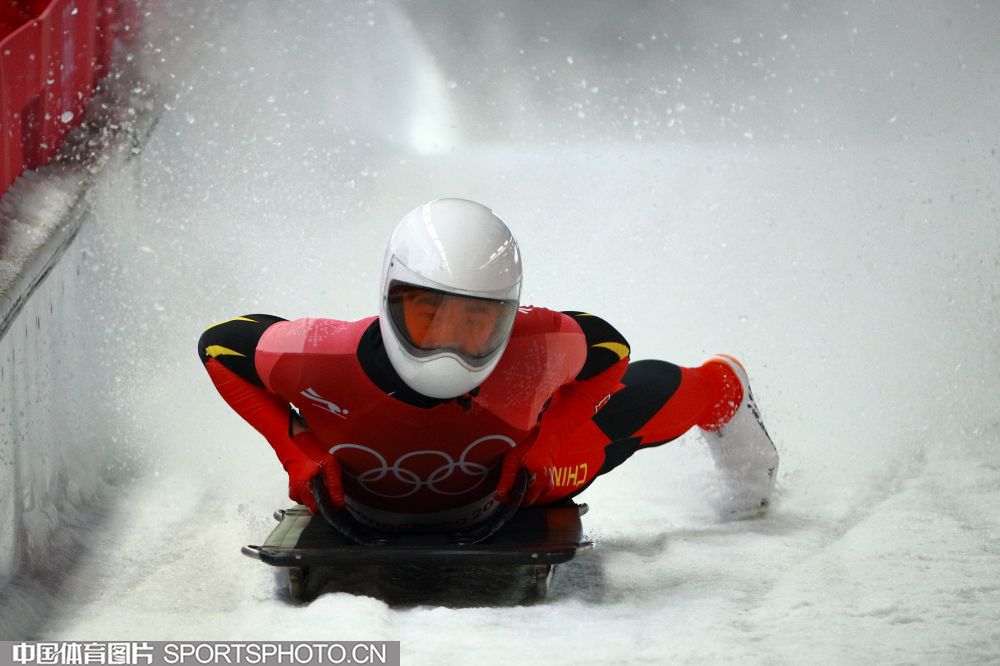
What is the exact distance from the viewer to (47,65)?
16.3ft

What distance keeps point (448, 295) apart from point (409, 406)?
1.16 feet

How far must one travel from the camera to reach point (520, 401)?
2908 millimetres

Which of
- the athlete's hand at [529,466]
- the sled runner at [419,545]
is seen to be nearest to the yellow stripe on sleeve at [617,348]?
the athlete's hand at [529,466]

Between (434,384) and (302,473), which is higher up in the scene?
(434,384)

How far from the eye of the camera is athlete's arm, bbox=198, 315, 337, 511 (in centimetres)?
292

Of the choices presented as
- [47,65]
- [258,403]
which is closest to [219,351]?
[258,403]

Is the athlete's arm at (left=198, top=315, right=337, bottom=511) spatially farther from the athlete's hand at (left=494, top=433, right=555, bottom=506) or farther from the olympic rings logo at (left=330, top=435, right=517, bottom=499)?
the athlete's hand at (left=494, top=433, right=555, bottom=506)

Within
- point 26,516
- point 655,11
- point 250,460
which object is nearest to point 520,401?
point 26,516

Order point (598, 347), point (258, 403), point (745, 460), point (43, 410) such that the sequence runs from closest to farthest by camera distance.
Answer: point (258, 403) → point (598, 347) → point (43, 410) → point (745, 460)

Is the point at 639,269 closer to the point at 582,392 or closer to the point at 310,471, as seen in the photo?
the point at 582,392

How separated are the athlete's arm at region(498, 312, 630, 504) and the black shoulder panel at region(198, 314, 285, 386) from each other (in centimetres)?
72

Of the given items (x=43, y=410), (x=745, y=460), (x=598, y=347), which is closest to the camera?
(x=598, y=347)

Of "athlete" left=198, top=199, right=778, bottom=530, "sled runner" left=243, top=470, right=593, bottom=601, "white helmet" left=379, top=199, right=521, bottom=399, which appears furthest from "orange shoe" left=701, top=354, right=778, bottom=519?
"white helmet" left=379, top=199, right=521, bottom=399

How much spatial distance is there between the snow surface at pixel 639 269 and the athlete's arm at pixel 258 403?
333 millimetres
